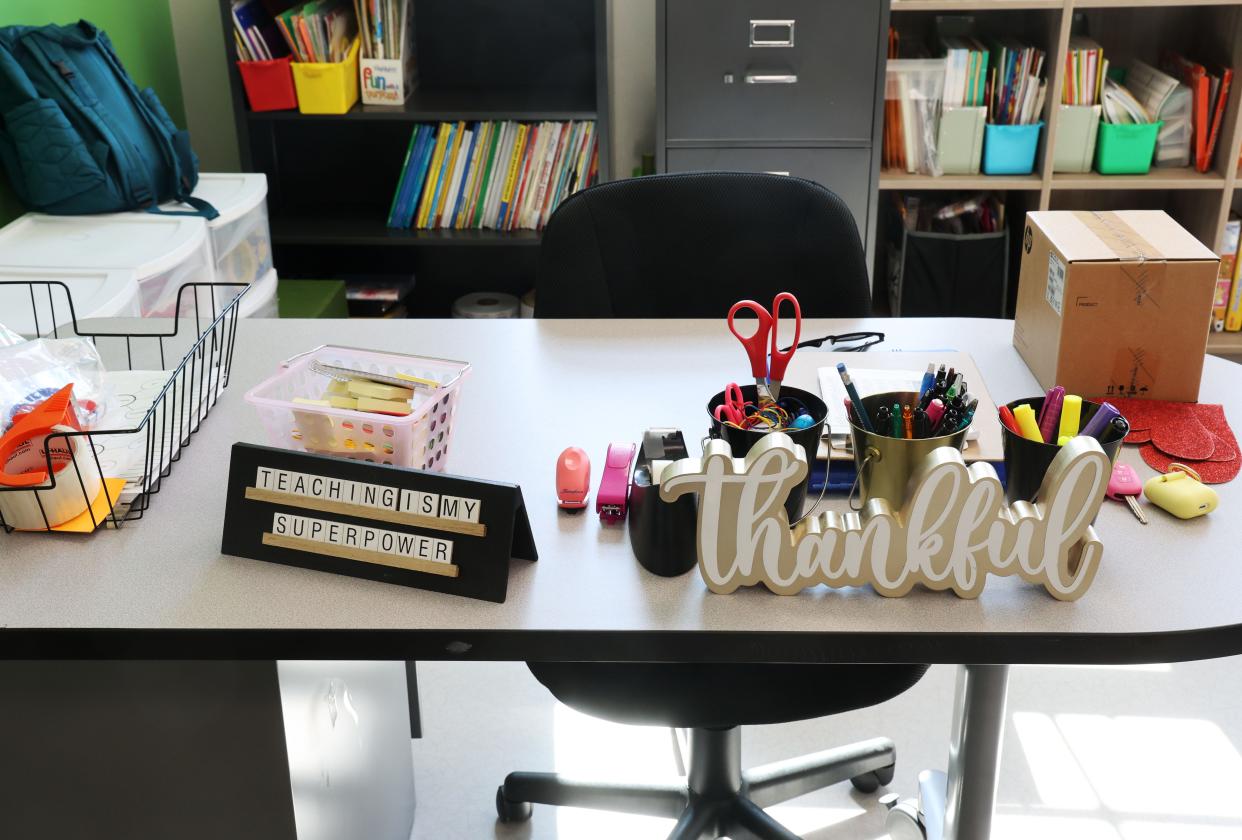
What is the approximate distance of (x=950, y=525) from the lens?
896 millimetres

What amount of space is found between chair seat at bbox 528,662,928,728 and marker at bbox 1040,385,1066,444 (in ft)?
1.22

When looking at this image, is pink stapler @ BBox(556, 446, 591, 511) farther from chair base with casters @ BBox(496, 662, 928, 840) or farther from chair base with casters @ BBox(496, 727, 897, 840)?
chair base with casters @ BBox(496, 727, 897, 840)

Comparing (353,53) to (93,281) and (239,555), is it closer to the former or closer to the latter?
(93,281)

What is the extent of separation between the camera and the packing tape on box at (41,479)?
0.98m

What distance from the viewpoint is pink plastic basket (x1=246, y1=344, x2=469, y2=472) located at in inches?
39.4

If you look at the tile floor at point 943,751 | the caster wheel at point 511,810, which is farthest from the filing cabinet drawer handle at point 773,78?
the caster wheel at point 511,810

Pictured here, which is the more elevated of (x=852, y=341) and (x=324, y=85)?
(x=324, y=85)

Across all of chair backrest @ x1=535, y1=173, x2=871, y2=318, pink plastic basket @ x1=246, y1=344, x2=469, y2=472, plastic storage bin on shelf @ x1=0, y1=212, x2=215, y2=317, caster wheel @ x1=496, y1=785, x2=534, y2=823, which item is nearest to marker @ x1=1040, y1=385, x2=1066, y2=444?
pink plastic basket @ x1=246, y1=344, x2=469, y2=472

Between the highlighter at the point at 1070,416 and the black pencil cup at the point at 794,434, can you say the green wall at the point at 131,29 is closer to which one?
the black pencil cup at the point at 794,434

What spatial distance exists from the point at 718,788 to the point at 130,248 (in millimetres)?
1401

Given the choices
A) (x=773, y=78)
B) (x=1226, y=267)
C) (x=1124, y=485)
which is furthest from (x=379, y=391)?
(x=1226, y=267)

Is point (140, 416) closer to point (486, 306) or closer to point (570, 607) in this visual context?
point (570, 607)

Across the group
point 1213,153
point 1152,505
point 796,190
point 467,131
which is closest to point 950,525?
point 1152,505

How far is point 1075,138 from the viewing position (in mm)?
2875
